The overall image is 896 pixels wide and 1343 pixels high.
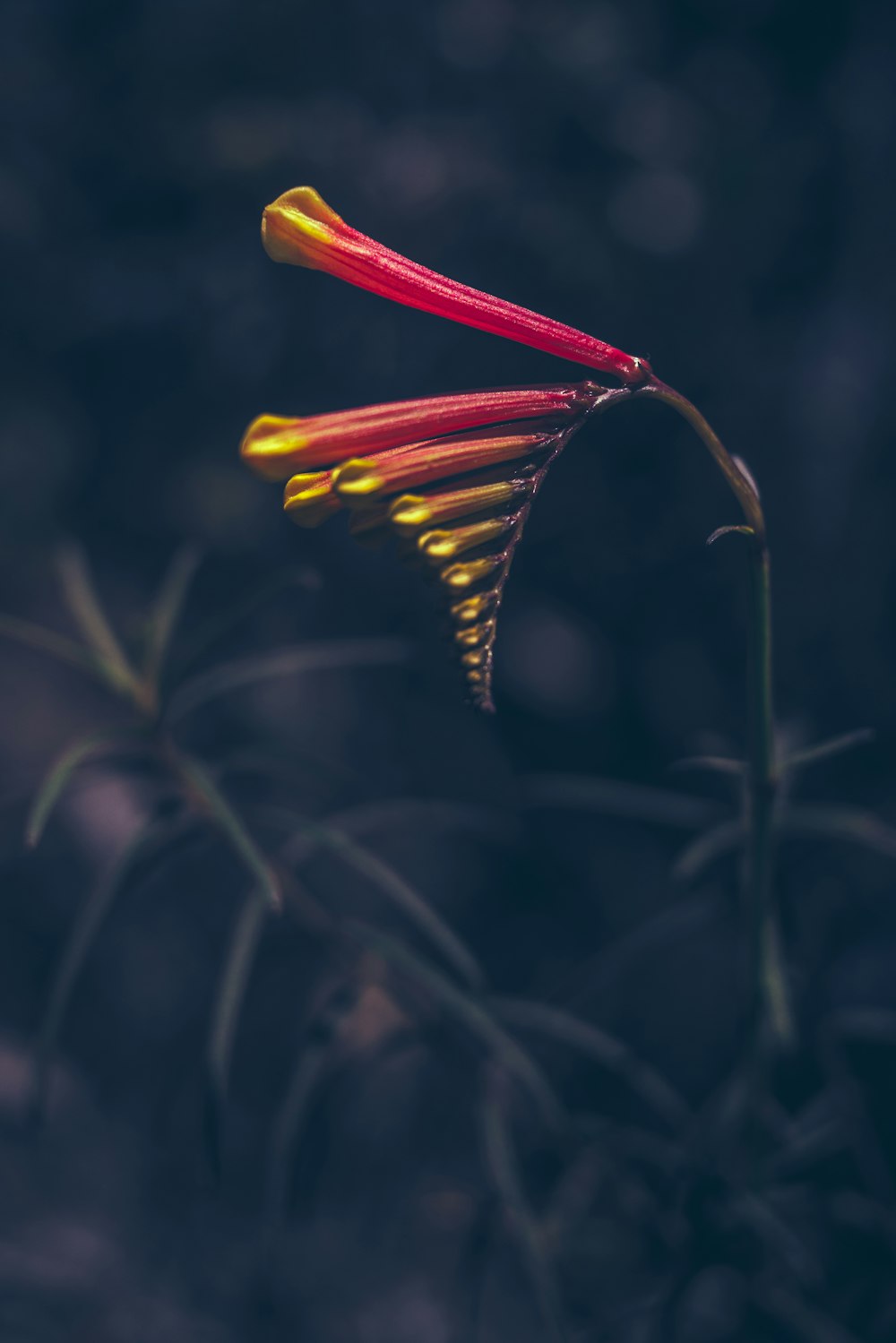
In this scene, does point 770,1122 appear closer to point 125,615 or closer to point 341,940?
point 341,940

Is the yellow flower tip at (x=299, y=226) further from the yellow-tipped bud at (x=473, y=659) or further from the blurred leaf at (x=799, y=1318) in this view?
the blurred leaf at (x=799, y=1318)

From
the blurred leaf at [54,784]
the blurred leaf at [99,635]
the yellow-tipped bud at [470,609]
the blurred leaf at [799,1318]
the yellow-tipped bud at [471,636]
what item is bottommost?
the blurred leaf at [799,1318]

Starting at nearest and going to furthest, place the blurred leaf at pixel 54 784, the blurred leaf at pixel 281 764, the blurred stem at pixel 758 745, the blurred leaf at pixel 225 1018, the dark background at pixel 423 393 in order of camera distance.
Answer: the blurred stem at pixel 758 745 < the blurred leaf at pixel 54 784 < the blurred leaf at pixel 225 1018 < the blurred leaf at pixel 281 764 < the dark background at pixel 423 393

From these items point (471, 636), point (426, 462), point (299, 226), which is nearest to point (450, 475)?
point (426, 462)

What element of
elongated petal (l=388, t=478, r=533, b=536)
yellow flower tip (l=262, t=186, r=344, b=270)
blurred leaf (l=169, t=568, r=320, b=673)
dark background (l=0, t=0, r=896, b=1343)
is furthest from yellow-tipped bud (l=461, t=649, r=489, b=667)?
dark background (l=0, t=0, r=896, b=1343)

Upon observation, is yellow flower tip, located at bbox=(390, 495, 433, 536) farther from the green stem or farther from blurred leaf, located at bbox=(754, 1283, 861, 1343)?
blurred leaf, located at bbox=(754, 1283, 861, 1343)

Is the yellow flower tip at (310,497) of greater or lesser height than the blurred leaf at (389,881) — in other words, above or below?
above

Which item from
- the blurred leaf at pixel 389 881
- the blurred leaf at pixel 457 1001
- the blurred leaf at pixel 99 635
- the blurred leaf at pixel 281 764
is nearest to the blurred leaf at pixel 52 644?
the blurred leaf at pixel 99 635

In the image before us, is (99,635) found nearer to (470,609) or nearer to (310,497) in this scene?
(310,497)
